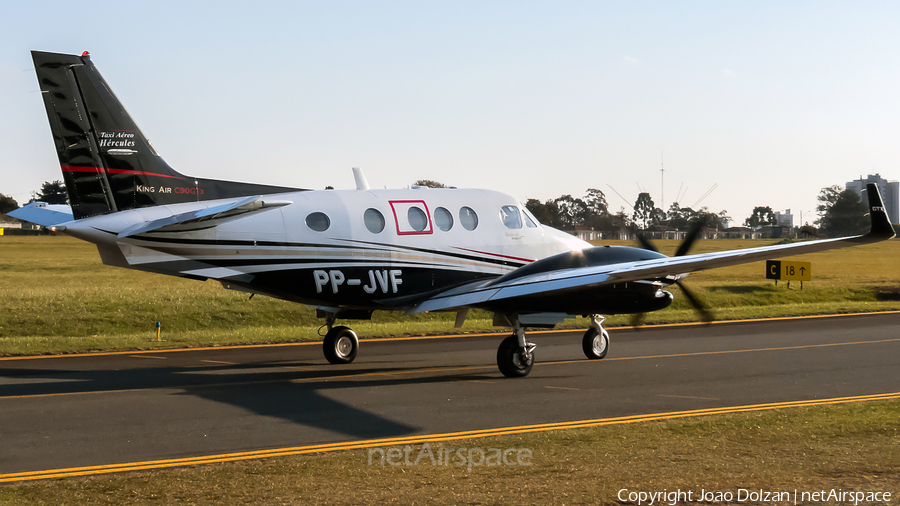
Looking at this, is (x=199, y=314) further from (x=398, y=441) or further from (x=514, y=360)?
(x=398, y=441)

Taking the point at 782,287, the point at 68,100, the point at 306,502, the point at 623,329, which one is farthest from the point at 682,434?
the point at 782,287

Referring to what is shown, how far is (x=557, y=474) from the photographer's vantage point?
9.34 meters

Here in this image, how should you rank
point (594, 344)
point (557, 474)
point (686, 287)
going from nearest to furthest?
1. point (557, 474)
2. point (686, 287)
3. point (594, 344)

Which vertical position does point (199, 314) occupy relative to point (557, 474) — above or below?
above

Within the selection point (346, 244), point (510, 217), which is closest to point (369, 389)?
point (346, 244)

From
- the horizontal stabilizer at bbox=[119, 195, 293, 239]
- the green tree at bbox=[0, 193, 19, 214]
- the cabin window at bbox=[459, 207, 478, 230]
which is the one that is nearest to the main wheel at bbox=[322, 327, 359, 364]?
the cabin window at bbox=[459, 207, 478, 230]

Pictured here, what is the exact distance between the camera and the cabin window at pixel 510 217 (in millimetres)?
19609

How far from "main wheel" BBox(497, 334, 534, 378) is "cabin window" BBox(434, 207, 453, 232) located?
120 inches

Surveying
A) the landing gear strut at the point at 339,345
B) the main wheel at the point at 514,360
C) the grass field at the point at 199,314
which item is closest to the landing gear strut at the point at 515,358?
the main wheel at the point at 514,360

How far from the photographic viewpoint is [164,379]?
17328 millimetres

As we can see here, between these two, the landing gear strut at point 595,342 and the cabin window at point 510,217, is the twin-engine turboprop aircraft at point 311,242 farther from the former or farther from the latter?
the landing gear strut at point 595,342

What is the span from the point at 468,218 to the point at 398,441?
8.47m

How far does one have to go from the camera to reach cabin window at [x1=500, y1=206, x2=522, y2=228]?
64.3 feet

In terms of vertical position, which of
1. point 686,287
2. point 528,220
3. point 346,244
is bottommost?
point 686,287
